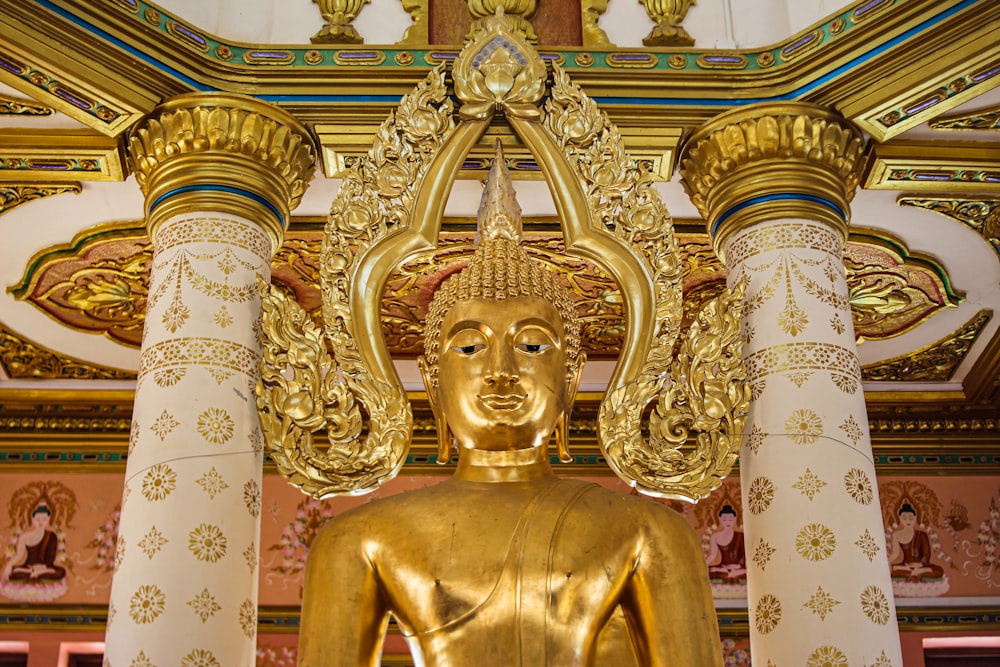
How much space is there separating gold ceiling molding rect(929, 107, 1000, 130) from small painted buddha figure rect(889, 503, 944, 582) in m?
3.28

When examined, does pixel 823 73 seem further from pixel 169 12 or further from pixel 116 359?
pixel 116 359

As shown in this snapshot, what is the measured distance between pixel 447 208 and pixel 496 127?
95cm

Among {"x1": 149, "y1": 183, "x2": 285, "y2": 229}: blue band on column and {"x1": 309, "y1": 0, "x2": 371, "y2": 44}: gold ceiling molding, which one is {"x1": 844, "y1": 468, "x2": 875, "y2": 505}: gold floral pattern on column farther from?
{"x1": 309, "y1": 0, "x2": 371, "y2": 44}: gold ceiling molding

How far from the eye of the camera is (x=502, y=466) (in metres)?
4.06

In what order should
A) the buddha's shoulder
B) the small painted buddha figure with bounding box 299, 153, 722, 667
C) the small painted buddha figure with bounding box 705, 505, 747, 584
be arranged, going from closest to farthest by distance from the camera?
the small painted buddha figure with bounding box 299, 153, 722, 667
the buddha's shoulder
the small painted buddha figure with bounding box 705, 505, 747, 584

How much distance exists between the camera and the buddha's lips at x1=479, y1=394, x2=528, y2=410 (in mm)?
3973

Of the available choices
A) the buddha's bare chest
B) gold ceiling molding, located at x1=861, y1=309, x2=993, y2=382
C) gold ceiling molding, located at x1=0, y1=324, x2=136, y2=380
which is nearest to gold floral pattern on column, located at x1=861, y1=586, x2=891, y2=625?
the buddha's bare chest

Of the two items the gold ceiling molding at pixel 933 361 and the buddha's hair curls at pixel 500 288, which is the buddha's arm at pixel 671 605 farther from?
the gold ceiling molding at pixel 933 361

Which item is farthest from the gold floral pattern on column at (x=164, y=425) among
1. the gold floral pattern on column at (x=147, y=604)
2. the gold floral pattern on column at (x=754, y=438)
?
the gold floral pattern on column at (x=754, y=438)

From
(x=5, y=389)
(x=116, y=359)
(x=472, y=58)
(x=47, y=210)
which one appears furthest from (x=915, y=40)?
(x=5, y=389)

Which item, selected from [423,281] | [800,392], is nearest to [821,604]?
[800,392]

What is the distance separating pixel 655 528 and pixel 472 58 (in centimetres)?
201

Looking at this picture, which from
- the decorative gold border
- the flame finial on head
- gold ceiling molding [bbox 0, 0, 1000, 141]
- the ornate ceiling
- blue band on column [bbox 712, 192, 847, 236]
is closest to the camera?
the flame finial on head

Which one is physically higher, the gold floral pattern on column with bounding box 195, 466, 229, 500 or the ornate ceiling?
the ornate ceiling
